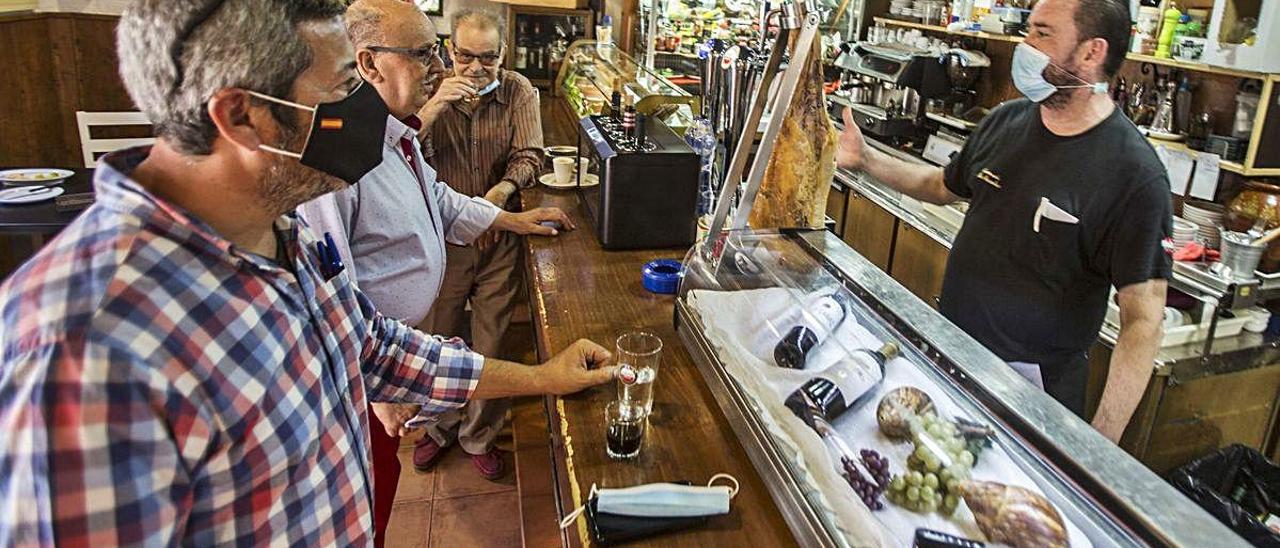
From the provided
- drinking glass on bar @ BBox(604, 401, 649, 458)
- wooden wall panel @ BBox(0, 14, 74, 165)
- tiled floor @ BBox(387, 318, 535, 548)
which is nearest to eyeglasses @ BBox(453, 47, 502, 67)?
tiled floor @ BBox(387, 318, 535, 548)

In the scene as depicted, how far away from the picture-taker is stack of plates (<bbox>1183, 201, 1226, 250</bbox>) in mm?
3186

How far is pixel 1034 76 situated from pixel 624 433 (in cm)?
167

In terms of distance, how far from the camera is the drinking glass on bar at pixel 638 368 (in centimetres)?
151

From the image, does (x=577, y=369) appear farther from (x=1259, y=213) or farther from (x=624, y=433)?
(x=1259, y=213)

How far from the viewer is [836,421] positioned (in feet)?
4.34

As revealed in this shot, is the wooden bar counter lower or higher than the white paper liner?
lower

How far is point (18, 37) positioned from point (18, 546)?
5.03m

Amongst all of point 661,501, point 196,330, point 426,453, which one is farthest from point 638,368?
point 426,453

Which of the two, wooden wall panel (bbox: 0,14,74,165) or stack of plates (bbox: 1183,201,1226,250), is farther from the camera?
wooden wall panel (bbox: 0,14,74,165)

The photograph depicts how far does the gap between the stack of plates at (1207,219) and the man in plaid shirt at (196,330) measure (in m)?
3.47

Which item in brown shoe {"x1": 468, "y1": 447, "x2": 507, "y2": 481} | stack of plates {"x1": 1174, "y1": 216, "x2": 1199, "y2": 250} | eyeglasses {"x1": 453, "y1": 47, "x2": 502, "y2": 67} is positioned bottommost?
brown shoe {"x1": 468, "y1": 447, "x2": 507, "y2": 481}

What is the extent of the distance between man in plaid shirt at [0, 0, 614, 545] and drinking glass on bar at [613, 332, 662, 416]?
0.50 m

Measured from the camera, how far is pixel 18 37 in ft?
14.6

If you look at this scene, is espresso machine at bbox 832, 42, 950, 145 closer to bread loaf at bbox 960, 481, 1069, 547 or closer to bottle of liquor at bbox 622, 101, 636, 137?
bottle of liquor at bbox 622, 101, 636, 137
